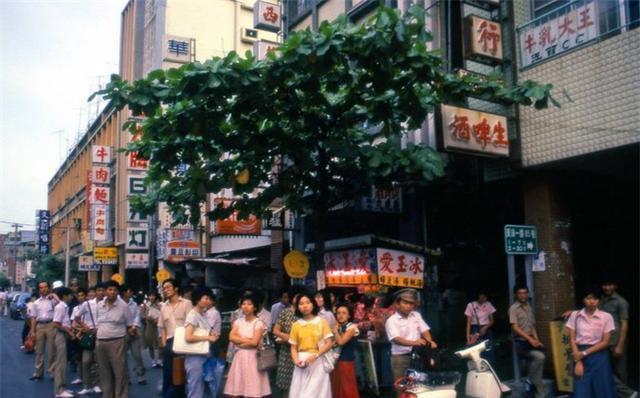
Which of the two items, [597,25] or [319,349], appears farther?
[597,25]

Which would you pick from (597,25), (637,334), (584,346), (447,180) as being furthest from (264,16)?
(584,346)

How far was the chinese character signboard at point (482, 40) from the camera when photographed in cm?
1104

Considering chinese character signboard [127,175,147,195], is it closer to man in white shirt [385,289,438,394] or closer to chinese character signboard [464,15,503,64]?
chinese character signboard [464,15,503,64]

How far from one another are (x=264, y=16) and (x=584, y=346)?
1338 cm

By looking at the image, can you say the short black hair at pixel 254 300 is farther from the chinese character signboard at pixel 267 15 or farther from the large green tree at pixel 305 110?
the chinese character signboard at pixel 267 15

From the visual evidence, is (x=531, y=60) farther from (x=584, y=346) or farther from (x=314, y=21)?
(x=314, y=21)

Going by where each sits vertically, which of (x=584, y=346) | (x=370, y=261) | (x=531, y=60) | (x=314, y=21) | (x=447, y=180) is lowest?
(x=584, y=346)

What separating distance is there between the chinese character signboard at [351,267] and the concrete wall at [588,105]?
333 centimetres

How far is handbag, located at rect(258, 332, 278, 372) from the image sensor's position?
825cm

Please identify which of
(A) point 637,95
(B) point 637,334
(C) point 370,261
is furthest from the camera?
(B) point 637,334

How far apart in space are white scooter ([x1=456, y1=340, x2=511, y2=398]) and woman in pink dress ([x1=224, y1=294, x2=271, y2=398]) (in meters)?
2.46

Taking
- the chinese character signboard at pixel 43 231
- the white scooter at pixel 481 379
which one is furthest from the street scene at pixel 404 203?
the chinese character signboard at pixel 43 231

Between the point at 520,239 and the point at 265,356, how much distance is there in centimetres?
443

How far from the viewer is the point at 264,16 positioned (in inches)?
731
